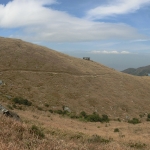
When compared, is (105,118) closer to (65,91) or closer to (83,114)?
(83,114)

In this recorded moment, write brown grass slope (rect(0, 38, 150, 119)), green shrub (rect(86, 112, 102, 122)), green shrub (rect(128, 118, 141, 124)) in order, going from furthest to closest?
brown grass slope (rect(0, 38, 150, 119))
green shrub (rect(128, 118, 141, 124))
green shrub (rect(86, 112, 102, 122))

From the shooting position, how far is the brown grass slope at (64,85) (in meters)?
43.6

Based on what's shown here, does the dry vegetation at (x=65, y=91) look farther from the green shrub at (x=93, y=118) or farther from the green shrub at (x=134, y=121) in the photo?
the green shrub at (x=93, y=118)

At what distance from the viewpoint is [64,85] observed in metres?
52.6

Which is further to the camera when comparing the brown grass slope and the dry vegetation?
the brown grass slope

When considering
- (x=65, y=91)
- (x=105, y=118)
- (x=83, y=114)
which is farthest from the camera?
(x=65, y=91)

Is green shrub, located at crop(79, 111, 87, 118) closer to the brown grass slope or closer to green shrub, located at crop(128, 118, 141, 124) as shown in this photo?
the brown grass slope

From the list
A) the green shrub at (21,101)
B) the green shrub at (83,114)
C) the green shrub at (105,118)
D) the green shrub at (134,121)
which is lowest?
the green shrub at (134,121)

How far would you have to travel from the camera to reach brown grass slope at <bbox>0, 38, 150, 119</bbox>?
43594 mm

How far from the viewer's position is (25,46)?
7556 cm

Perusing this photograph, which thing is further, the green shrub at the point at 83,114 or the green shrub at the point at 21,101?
the green shrub at the point at 83,114

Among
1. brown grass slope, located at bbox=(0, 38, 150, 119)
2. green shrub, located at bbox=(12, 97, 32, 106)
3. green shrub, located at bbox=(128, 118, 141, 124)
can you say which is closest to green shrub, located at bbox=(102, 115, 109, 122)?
brown grass slope, located at bbox=(0, 38, 150, 119)

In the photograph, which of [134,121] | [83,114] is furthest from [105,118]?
[134,121]

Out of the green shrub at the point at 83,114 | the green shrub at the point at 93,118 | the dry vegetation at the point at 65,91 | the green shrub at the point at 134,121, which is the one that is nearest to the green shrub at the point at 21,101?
the dry vegetation at the point at 65,91
